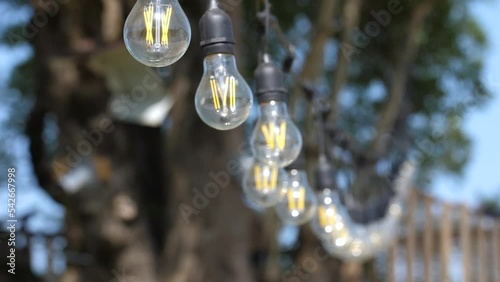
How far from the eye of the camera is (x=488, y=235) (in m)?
7.18

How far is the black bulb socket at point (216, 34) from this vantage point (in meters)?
1.99

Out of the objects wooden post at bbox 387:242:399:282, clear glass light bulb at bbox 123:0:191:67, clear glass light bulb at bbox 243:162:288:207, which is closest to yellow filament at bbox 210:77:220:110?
clear glass light bulb at bbox 123:0:191:67

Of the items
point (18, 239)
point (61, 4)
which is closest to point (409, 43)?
point (61, 4)

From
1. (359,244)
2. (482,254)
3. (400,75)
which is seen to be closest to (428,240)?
(482,254)

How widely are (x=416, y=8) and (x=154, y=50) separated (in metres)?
5.36

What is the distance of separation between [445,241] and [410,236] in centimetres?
34

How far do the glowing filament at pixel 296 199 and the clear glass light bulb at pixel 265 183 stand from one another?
0.51 feet

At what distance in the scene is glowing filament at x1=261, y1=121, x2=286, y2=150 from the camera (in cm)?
237

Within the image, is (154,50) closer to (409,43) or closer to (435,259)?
(409,43)

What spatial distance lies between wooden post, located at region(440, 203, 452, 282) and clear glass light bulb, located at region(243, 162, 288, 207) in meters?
4.74

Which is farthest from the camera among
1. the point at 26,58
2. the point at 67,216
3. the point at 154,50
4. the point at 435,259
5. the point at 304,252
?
the point at 26,58

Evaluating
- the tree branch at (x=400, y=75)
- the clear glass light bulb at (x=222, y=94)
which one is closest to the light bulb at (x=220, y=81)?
the clear glass light bulb at (x=222, y=94)

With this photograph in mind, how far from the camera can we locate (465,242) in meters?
7.11

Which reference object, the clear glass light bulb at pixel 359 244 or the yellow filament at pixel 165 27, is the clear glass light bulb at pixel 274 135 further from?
the clear glass light bulb at pixel 359 244
